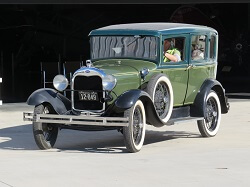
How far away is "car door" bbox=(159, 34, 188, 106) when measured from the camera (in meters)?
11.8

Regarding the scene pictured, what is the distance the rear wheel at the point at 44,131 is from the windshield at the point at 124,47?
147 centimetres

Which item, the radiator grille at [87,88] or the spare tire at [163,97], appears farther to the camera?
the spare tire at [163,97]

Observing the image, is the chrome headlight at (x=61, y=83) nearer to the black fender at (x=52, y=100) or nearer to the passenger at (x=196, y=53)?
the black fender at (x=52, y=100)

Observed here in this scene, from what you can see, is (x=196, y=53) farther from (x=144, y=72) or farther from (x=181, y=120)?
(x=144, y=72)

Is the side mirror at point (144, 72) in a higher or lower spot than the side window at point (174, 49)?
lower

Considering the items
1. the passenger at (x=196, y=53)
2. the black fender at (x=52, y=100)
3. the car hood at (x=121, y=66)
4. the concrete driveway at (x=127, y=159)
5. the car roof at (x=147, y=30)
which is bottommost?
the concrete driveway at (x=127, y=159)

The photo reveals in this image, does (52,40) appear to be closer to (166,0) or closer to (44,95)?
(166,0)

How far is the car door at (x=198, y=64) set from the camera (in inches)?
488

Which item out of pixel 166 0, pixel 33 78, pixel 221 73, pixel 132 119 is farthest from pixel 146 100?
pixel 221 73

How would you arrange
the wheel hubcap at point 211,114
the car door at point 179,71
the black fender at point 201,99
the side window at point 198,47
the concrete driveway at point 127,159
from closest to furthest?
the concrete driveway at point 127,159 < the car door at point 179,71 < the black fender at point 201,99 < the side window at point 198,47 < the wheel hubcap at point 211,114

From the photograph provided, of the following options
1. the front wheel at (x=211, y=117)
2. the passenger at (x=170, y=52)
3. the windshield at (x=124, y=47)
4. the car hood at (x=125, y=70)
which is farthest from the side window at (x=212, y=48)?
the car hood at (x=125, y=70)

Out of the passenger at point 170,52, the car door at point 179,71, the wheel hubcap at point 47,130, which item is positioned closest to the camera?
the wheel hubcap at point 47,130

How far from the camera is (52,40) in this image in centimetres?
2538

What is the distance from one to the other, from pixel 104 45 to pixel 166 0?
10111 millimetres
